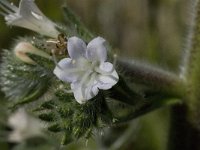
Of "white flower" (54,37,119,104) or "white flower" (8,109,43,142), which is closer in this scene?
"white flower" (54,37,119,104)

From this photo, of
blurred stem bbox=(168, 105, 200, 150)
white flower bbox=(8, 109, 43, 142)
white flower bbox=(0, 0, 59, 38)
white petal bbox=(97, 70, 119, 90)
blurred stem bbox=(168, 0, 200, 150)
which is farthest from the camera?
white flower bbox=(8, 109, 43, 142)

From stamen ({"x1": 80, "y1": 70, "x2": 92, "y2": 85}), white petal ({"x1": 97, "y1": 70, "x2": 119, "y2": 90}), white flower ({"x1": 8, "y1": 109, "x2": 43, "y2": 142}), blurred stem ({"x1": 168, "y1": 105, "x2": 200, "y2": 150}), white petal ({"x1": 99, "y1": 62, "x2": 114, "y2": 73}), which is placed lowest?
white flower ({"x1": 8, "y1": 109, "x2": 43, "y2": 142})

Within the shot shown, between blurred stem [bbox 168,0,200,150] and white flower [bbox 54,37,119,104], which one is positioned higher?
white flower [bbox 54,37,119,104]

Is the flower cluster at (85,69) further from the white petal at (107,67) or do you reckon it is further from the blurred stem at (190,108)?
the blurred stem at (190,108)

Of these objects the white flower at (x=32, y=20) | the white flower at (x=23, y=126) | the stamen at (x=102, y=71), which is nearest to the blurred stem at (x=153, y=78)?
the stamen at (x=102, y=71)

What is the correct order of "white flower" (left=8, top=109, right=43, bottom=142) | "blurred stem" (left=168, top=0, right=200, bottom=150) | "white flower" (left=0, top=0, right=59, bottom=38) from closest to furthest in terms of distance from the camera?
"white flower" (left=0, top=0, right=59, bottom=38) < "blurred stem" (left=168, top=0, right=200, bottom=150) < "white flower" (left=8, top=109, right=43, bottom=142)

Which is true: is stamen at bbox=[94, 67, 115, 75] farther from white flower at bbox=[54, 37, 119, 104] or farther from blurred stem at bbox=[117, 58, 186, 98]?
blurred stem at bbox=[117, 58, 186, 98]

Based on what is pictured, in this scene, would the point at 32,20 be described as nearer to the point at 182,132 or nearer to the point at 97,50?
the point at 97,50

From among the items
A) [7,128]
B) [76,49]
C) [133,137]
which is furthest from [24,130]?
[76,49]

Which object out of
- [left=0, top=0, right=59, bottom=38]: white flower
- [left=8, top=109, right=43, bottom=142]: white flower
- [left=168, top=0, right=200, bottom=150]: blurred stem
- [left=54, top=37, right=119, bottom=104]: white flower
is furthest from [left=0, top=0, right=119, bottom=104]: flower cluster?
[left=8, top=109, right=43, bottom=142]: white flower
